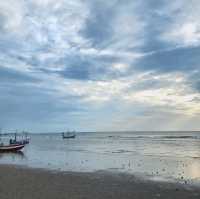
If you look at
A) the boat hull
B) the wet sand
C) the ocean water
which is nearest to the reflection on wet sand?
the ocean water

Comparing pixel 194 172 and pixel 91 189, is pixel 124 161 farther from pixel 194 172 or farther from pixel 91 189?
pixel 91 189

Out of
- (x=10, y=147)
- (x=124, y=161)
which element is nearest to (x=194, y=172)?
(x=124, y=161)

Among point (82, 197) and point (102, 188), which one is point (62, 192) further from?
point (102, 188)

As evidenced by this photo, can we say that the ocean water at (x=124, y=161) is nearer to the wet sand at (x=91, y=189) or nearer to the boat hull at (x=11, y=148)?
the boat hull at (x=11, y=148)

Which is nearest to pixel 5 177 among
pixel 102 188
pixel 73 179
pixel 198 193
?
pixel 73 179

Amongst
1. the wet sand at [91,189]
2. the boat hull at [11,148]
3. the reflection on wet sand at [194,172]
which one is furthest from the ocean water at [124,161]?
the wet sand at [91,189]

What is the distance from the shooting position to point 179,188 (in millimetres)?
16016

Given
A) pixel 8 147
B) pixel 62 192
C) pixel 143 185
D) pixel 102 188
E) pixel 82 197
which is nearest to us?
pixel 82 197

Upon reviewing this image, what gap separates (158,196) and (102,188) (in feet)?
10.1

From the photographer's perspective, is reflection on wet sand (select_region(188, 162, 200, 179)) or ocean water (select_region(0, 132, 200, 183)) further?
ocean water (select_region(0, 132, 200, 183))

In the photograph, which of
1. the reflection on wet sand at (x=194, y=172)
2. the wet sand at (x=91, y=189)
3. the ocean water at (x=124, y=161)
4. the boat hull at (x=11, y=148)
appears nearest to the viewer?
the wet sand at (x=91, y=189)

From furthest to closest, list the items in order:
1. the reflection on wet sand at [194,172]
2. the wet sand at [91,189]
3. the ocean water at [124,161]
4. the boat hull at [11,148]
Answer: the boat hull at [11,148] < the ocean water at [124,161] < the reflection on wet sand at [194,172] < the wet sand at [91,189]

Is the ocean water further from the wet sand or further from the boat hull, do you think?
the wet sand

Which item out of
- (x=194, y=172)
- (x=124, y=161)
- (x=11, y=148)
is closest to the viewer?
(x=194, y=172)
